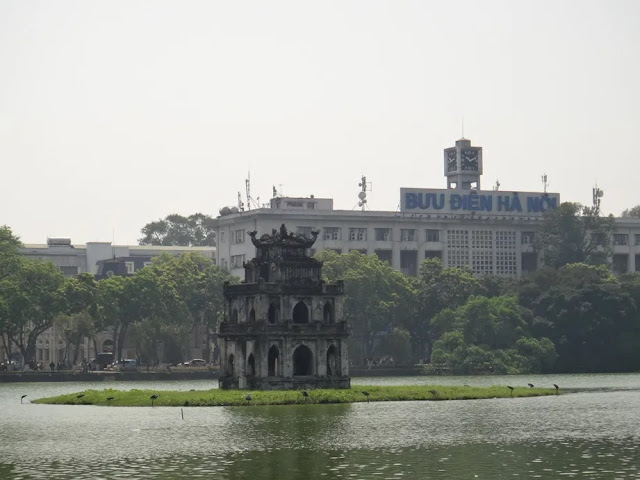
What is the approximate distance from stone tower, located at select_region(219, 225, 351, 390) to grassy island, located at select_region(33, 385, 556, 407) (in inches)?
140

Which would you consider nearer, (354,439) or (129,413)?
(354,439)

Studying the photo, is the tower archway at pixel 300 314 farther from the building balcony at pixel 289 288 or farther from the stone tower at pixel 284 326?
the building balcony at pixel 289 288

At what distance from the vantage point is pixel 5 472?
235ft

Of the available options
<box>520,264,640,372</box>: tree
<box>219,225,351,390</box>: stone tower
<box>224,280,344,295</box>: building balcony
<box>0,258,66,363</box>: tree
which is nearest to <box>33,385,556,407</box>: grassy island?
<box>219,225,351,390</box>: stone tower

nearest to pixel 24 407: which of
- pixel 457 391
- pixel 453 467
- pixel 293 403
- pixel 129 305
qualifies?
pixel 293 403

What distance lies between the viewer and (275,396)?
119m

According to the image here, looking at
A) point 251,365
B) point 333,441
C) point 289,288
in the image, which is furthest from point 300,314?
point 333,441

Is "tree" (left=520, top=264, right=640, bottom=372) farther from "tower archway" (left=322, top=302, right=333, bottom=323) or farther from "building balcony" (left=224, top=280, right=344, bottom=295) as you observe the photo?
"building balcony" (left=224, top=280, right=344, bottom=295)

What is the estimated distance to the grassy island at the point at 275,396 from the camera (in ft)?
384

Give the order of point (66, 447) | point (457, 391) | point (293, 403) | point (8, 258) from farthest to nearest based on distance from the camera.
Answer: point (8, 258) < point (457, 391) < point (293, 403) < point (66, 447)

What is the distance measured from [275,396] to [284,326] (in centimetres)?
1151

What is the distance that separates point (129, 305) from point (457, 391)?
77.3 metres

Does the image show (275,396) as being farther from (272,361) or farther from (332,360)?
(332,360)

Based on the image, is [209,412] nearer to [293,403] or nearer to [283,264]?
[293,403]
